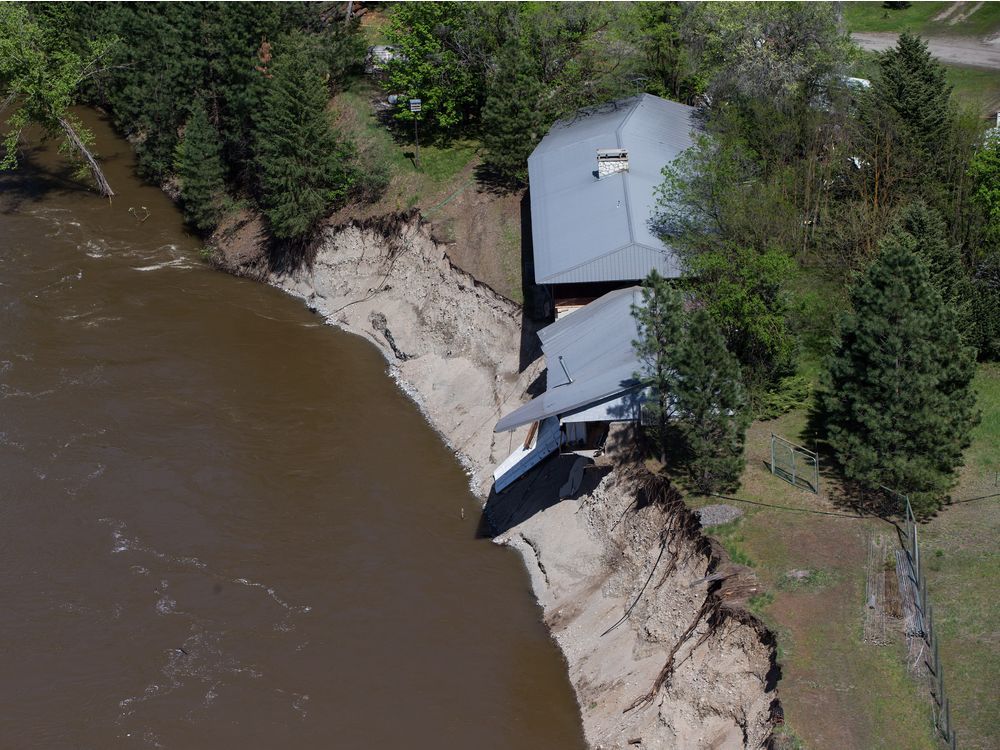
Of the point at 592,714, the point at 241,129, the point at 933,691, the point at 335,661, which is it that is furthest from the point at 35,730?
the point at 241,129

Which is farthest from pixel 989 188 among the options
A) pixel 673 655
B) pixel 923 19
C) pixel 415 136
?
pixel 923 19

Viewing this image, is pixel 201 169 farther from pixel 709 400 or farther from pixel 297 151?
pixel 709 400

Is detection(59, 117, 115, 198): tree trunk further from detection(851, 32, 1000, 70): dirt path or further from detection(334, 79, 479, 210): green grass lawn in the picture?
detection(851, 32, 1000, 70): dirt path

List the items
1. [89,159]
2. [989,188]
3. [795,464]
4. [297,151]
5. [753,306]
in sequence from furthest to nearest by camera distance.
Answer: [89,159]
[297,151]
[989,188]
[753,306]
[795,464]

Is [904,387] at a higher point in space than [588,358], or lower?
higher

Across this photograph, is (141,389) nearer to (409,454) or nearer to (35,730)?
(409,454)
